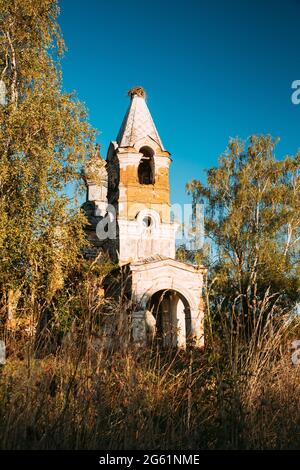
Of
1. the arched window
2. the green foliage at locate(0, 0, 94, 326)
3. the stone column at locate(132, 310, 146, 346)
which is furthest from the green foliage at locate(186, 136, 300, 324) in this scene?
the stone column at locate(132, 310, 146, 346)

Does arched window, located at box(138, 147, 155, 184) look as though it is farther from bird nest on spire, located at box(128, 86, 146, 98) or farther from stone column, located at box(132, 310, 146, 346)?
stone column, located at box(132, 310, 146, 346)

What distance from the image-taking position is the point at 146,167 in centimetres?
2364

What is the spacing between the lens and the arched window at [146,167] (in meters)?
22.8

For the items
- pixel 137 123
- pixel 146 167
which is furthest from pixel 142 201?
pixel 137 123

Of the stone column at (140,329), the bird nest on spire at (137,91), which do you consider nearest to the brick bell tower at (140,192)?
the bird nest on spire at (137,91)

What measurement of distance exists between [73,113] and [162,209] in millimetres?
9034

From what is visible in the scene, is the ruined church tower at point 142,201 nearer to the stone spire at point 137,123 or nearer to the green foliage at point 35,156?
the stone spire at point 137,123

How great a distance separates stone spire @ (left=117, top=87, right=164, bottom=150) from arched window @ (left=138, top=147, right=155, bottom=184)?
2.43 feet

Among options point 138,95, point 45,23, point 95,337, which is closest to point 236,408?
point 95,337

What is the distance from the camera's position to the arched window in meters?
22.8

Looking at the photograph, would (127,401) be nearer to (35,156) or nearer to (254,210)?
(35,156)

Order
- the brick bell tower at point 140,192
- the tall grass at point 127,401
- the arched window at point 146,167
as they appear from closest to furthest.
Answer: the tall grass at point 127,401 → the brick bell tower at point 140,192 → the arched window at point 146,167

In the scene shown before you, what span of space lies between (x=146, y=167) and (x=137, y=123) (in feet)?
7.79

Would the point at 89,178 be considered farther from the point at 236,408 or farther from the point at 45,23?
the point at 236,408
